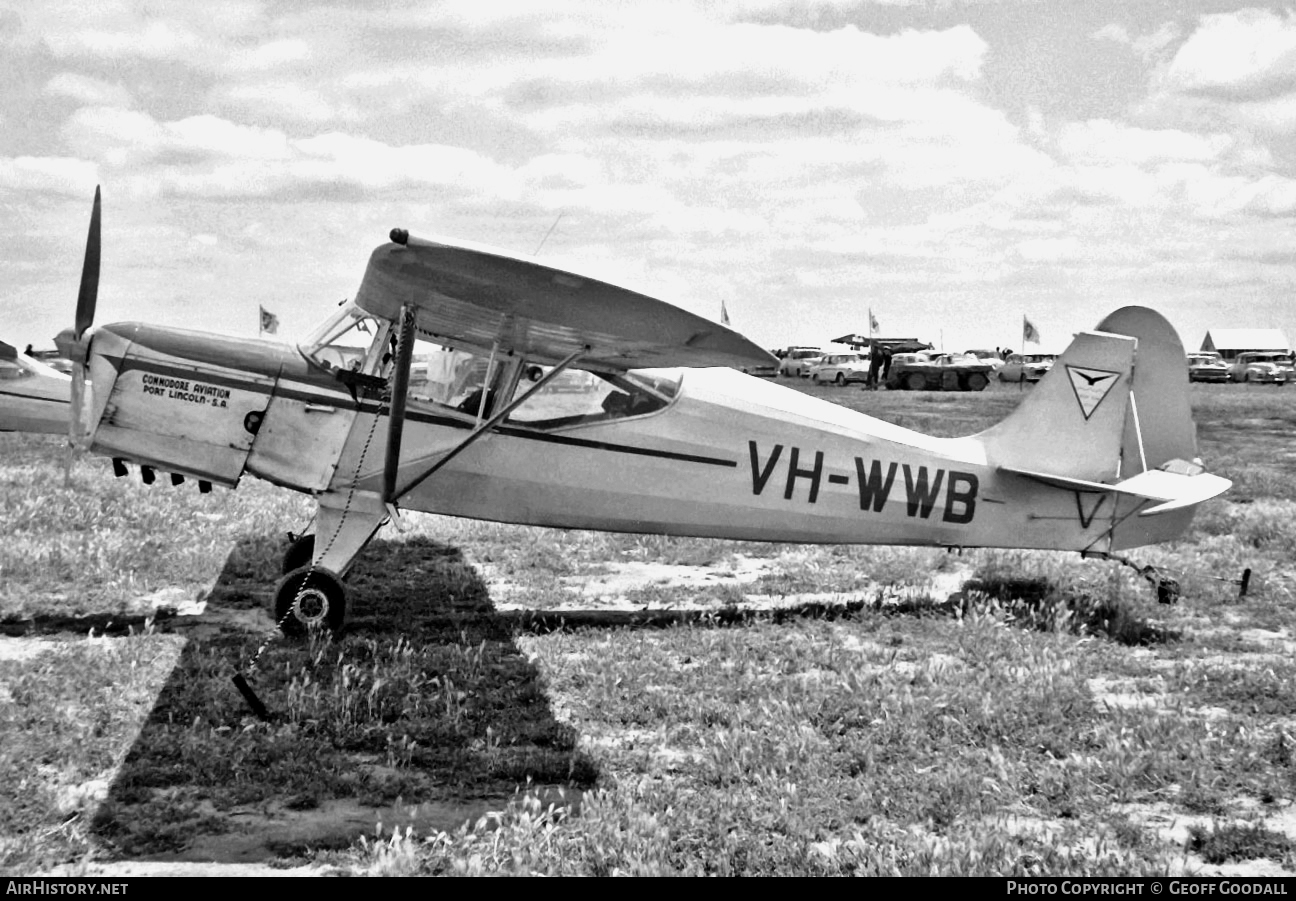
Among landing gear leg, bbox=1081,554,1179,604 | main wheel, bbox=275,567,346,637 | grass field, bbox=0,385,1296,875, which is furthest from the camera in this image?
landing gear leg, bbox=1081,554,1179,604

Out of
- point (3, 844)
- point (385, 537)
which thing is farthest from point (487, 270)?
point (385, 537)

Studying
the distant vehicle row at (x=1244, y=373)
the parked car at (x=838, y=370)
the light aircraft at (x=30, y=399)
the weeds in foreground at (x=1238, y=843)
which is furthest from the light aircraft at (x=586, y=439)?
the distant vehicle row at (x=1244, y=373)

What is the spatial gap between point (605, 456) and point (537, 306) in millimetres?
1997

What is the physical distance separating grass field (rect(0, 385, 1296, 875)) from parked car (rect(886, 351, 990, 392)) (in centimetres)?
4006

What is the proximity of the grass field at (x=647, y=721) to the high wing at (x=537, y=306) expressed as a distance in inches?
72.0

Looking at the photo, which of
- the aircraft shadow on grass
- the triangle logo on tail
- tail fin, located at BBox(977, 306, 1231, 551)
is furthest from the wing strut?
the triangle logo on tail

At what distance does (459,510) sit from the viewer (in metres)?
8.02

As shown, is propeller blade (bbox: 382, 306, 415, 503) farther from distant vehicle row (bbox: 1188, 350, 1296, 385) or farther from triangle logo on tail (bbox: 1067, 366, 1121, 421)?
distant vehicle row (bbox: 1188, 350, 1296, 385)

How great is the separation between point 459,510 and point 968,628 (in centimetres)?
351

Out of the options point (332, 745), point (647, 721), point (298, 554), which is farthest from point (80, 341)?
point (647, 721)

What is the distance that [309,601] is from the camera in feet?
23.7

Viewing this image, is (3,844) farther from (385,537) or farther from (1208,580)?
(1208,580)

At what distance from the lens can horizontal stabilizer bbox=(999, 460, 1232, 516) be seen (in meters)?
8.40

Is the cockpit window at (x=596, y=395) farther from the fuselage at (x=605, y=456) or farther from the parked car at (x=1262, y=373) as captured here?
the parked car at (x=1262, y=373)
